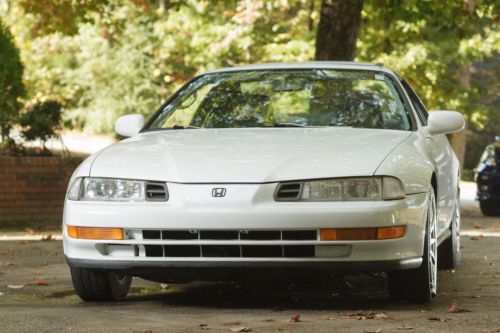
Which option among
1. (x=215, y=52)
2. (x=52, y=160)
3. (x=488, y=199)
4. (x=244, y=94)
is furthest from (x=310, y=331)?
(x=215, y=52)

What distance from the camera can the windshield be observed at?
284 inches

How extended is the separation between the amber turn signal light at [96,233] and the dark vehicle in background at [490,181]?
41.6 feet

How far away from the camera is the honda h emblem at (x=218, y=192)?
589 centimetres

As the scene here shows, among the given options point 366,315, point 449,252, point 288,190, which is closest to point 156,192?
point 288,190

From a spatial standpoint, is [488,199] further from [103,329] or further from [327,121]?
[103,329]

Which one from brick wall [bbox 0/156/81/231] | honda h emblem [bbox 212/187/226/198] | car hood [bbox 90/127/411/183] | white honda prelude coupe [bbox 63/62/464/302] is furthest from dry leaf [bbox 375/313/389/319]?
brick wall [bbox 0/156/81/231]

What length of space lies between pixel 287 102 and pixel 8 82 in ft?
29.4

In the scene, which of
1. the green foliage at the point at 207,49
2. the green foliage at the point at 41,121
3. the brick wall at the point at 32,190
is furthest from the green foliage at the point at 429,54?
the brick wall at the point at 32,190

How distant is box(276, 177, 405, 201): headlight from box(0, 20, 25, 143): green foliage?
32.8 feet

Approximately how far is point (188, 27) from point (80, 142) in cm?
684

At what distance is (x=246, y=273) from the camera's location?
237 inches

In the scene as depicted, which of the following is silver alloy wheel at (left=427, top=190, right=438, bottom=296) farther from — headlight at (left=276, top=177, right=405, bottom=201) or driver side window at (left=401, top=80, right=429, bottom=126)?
driver side window at (left=401, top=80, right=429, bottom=126)

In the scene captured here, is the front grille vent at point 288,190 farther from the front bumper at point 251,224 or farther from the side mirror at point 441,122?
the side mirror at point 441,122

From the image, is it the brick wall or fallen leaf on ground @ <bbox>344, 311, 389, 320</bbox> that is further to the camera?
the brick wall
